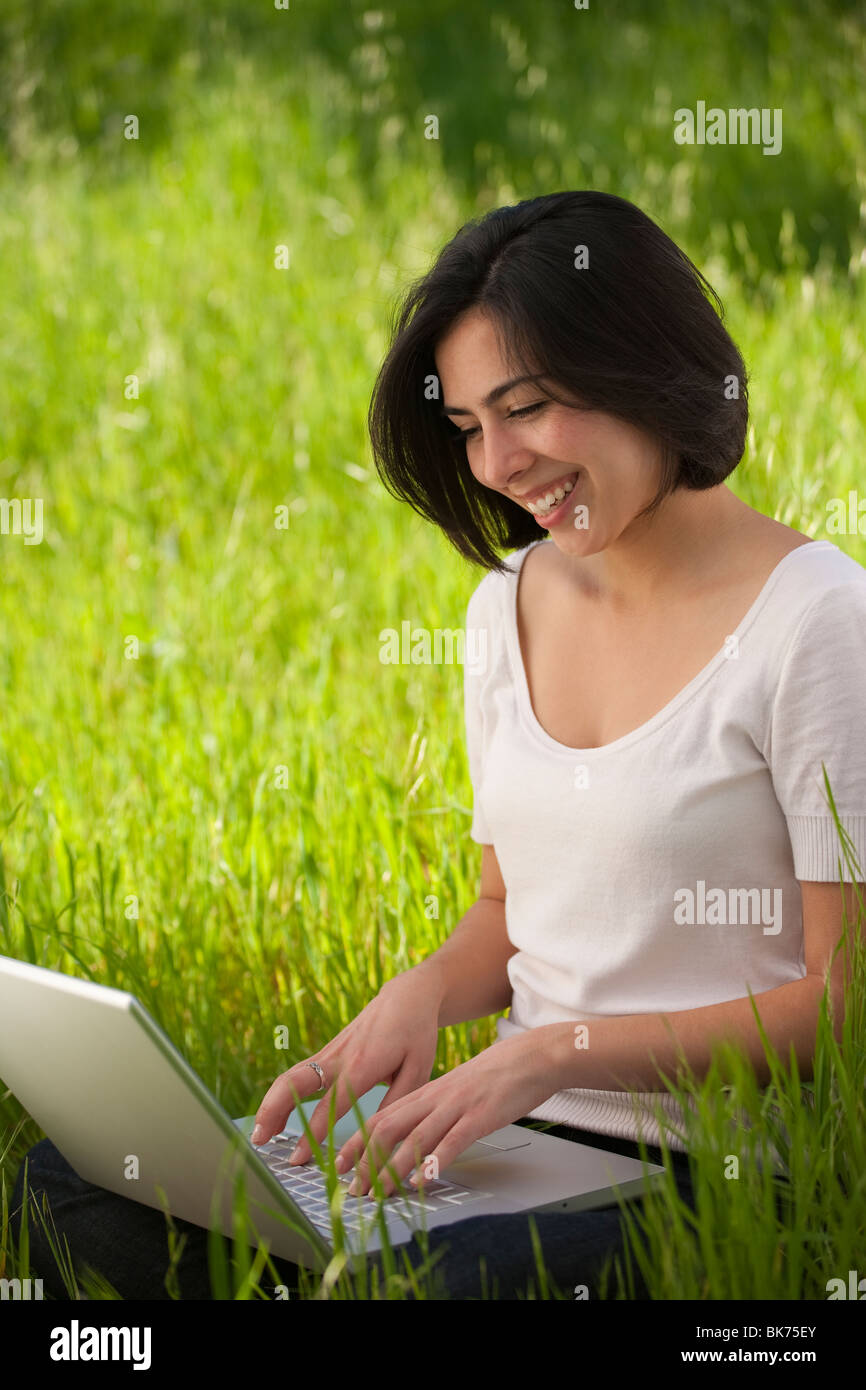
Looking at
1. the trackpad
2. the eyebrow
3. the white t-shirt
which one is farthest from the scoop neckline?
the trackpad

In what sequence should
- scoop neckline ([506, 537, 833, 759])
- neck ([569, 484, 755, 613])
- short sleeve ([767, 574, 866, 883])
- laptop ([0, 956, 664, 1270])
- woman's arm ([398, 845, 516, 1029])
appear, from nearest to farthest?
1. laptop ([0, 956, 664, 1270])
2. short sleeve ([767, 574, 866, 883])
3. scoop neckline ([506, 537, 833, 759])
4. neck ([569, 484, 755, 613])
5. woman's arm ([398, 845, 516, 1029])

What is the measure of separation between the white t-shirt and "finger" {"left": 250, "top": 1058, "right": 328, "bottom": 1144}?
34 cm

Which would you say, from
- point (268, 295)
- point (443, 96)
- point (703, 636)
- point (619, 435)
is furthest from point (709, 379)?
point (443, 96)

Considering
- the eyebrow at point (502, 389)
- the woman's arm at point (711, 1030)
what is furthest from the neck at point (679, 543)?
the woman's arm at point (711, 1030)

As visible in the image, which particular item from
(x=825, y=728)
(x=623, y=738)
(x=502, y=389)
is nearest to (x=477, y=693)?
(x=623, y=738)

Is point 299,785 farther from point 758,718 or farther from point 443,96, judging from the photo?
point 443,96

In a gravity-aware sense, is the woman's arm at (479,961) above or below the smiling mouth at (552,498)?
below

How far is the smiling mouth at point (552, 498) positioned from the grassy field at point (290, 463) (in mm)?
595

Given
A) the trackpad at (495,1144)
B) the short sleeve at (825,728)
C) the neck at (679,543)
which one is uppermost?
the neck at (679,543)

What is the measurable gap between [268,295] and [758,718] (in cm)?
521

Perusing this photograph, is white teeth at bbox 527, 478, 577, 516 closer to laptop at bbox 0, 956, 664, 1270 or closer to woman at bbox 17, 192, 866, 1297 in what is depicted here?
woman at bbox 17, 192, 866, 1297

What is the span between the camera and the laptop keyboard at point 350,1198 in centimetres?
160

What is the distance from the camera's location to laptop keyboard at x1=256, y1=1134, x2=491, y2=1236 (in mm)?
1599

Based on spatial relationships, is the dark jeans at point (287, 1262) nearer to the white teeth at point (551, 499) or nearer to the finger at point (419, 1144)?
the finger at point (419, 1144)
